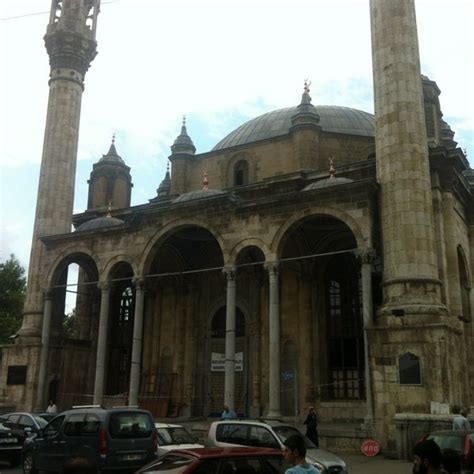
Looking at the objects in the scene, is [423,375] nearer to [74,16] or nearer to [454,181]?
[454,181]

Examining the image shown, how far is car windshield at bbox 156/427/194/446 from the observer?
12.2 metres

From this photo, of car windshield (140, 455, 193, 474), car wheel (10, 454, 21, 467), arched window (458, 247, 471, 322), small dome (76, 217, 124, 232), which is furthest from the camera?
small dome (76, 217, 124, 232)

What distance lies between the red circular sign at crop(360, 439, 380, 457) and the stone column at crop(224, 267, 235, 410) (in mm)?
5210

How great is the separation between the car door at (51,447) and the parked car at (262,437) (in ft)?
9.28

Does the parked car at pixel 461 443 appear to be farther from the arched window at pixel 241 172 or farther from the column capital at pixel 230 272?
the arched window at pixel 241 172

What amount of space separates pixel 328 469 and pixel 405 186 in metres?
10.3

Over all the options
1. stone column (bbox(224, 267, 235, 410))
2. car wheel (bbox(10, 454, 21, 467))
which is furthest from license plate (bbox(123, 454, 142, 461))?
stone column (bbox(224, 267, 235, 410))

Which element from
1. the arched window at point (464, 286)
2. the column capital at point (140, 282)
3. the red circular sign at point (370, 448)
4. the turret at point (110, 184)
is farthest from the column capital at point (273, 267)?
the turret at point (110, 184)

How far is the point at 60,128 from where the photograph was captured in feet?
93.1

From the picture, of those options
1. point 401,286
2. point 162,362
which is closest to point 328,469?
point 401,286

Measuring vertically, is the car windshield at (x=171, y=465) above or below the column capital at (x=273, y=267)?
below

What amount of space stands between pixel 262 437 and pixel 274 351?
8119 millimetres

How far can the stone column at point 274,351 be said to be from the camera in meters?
18.4

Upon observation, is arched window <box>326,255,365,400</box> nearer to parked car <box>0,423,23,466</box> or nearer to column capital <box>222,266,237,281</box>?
column capital <box>222,266,237,281</box>
